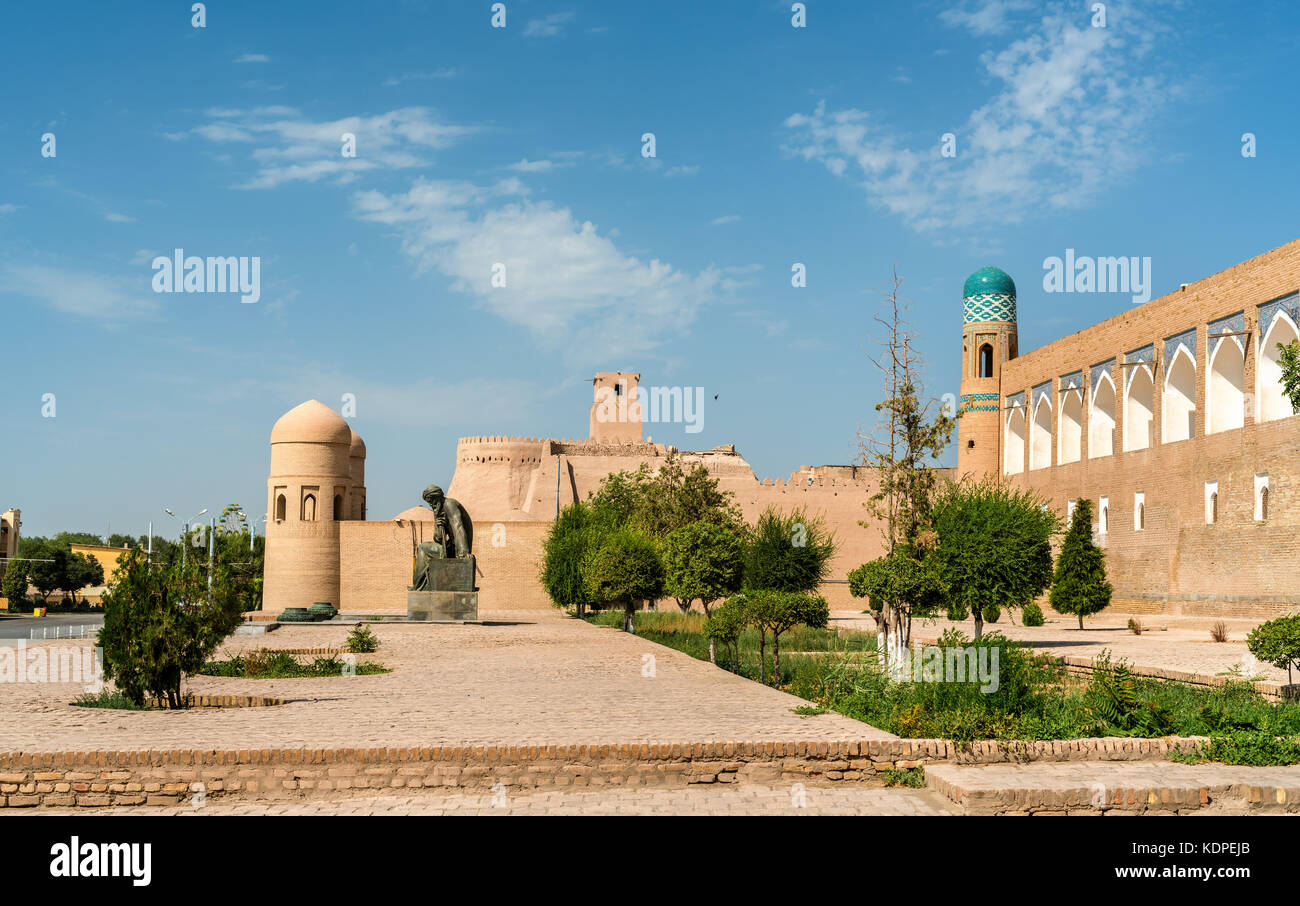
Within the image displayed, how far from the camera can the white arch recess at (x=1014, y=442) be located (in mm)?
37438

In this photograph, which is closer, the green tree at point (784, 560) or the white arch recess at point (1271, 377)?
the white arch recess at point (1271, 377)

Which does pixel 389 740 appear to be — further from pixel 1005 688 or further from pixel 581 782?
pixel 1005 688

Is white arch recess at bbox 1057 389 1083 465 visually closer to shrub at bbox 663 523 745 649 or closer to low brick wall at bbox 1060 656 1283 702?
shrub at bbox 663 523 745 649

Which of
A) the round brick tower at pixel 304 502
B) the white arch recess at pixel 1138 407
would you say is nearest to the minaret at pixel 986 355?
the white arch recess at pixel 1138 407

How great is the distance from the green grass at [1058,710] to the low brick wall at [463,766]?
35 cm

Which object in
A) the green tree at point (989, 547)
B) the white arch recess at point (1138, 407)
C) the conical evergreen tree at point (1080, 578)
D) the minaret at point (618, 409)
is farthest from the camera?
the minaret at point (618, 409)

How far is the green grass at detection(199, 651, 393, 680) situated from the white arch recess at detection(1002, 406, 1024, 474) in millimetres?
28950

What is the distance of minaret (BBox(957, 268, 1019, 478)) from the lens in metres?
38.1

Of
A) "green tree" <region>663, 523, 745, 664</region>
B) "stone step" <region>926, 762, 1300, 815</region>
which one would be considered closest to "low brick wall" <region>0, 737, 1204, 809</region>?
"stone step" <region>926, 762, 1300, 815</region>

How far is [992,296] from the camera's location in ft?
125

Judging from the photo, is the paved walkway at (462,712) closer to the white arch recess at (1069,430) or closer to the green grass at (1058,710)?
the green grass at (1058,710)

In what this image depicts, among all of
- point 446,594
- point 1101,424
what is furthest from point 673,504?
point 1101,424

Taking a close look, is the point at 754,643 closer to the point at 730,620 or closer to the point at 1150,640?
the point at 730,620
